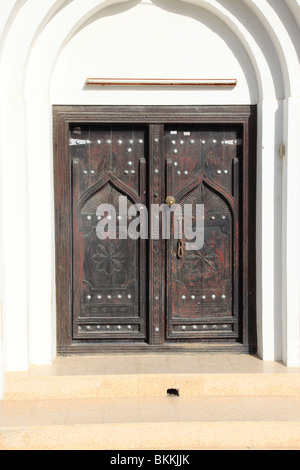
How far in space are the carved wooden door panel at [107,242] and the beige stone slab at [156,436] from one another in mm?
1121

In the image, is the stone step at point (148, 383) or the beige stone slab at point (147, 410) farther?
→ the stone step at point (148, 383)

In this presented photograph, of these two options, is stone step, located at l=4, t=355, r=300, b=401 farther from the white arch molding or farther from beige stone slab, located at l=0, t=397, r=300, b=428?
the white arch molding

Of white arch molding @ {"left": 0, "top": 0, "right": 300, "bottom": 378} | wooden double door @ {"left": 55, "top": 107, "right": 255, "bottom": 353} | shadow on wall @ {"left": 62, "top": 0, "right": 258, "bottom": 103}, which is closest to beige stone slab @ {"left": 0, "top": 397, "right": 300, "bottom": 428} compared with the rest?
white arch molding @ {"left": 0, "top": 0, "right": 300, "bottom": 378}

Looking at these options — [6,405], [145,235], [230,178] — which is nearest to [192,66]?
[230,178]

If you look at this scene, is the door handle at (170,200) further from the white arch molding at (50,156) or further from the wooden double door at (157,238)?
the white arch molding at (50,156)

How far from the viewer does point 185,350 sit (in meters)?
4.95

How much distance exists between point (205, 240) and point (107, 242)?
2.76ft

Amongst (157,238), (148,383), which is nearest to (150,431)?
(148,383)

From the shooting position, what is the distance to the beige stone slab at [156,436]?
12.8 ft

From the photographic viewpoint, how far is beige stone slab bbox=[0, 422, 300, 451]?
3.90 metres

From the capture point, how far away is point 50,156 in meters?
4.69

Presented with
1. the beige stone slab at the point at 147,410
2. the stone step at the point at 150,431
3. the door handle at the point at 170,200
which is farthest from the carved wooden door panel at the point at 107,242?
the stone step at the point at 150,431

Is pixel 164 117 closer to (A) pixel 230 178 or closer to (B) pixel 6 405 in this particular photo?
(A) pixel 230 178

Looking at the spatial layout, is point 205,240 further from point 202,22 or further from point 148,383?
point 202,22
